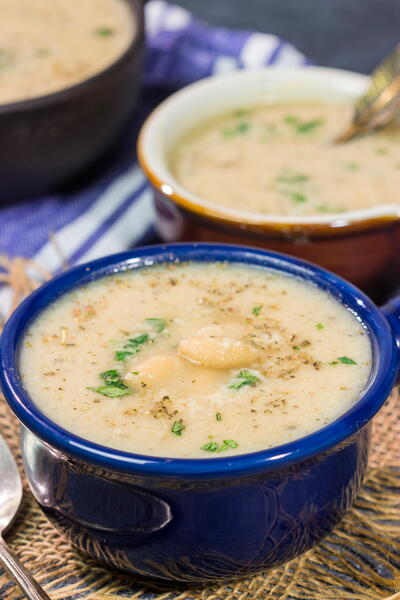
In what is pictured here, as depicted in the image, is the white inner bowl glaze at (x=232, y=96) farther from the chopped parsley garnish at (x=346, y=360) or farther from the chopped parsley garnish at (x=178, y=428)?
the chopped parsley garnish at (x=178, y=428)

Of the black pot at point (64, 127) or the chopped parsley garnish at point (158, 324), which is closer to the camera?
the chopped parsley garnish at point (158, 324)

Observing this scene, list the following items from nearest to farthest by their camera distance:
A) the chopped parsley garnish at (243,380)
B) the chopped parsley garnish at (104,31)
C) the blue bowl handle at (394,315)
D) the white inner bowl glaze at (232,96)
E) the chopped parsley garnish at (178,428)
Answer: the chopped parsley garnish at (178,428) → the chopped parsley garnish at (243,380) → the blue bowl handle at (394,315) → the white inner bowl glaze at (232,96) → the chopped parsley garnish at (104,31)

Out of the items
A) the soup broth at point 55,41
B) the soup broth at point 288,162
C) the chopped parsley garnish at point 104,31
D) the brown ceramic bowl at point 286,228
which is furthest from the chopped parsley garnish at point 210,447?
the chopped parsley garnish at point 104,31

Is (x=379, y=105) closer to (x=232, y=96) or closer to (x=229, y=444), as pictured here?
(x=232, y=96)

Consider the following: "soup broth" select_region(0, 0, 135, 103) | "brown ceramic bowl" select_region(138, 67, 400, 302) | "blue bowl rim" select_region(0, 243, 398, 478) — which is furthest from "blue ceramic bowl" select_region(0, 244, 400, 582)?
"soup broth" select_region(0, 0, 135, 103)

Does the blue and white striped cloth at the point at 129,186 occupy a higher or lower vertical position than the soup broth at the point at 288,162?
lower

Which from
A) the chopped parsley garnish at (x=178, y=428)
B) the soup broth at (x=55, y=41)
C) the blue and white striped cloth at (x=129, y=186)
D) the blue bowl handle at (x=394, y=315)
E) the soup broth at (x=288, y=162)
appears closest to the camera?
the chopped parsley garnish at (x=178, y=428)

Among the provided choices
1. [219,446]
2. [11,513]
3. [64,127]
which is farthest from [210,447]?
[64,127]

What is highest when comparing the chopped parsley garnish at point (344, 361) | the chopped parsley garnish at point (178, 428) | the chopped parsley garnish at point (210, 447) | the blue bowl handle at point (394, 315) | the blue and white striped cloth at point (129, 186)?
the blue bowl handle at point (394, 315)
